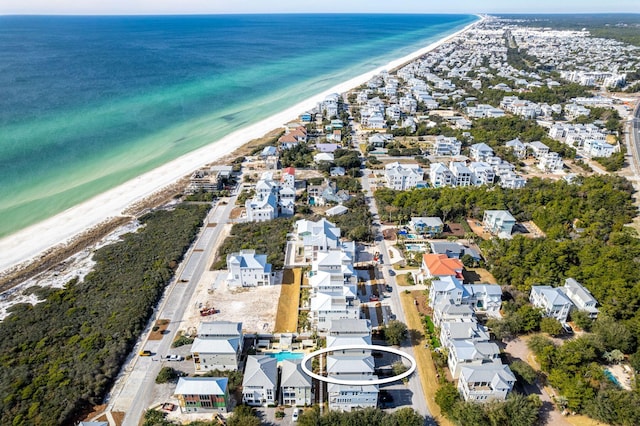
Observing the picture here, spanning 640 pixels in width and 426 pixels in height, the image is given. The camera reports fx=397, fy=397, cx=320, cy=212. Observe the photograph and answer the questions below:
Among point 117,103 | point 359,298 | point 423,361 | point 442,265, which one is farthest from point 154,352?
point 117,103

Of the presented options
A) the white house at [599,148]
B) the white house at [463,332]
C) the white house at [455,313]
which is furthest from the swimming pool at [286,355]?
the white house at [599,148]

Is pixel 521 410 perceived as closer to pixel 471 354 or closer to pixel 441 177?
pixel 471 354

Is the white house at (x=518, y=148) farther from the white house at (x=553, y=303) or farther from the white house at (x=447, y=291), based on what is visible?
the white house at (x=447, y=291)

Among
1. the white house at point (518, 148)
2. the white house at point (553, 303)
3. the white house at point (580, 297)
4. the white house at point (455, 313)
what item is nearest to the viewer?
the white house at point (455, 313)

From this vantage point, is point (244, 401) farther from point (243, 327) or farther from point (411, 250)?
point (411, 250)

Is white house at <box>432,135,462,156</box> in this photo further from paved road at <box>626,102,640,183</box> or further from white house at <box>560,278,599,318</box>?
white house at <box>560,278,599,318</box>

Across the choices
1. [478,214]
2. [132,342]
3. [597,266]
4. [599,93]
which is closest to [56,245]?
[132,342]

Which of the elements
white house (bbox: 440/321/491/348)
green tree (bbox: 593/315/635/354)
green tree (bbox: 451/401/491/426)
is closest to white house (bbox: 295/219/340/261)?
white house (bbox: 440/321/491/348)
